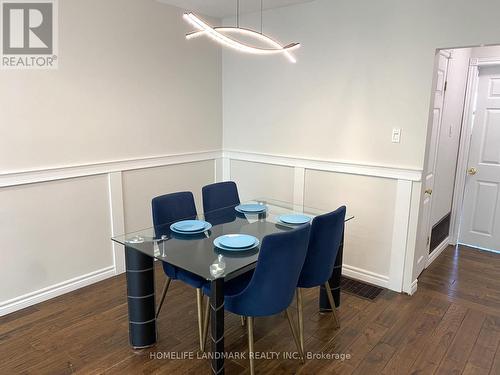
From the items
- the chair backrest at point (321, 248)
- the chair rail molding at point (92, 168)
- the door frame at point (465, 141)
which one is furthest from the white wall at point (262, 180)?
the door frame at point (465, 141)

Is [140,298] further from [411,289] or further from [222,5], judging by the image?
[222,5]

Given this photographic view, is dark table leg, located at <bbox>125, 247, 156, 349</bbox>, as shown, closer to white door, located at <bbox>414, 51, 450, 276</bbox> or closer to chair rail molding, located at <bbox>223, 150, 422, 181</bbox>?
chair rail molding, located at <bbox>223, 150, 422, 181</bbox>

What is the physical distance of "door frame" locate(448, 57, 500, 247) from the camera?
12.7 ft

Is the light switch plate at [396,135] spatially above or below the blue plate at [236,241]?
above

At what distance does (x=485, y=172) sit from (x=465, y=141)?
40 centimetres

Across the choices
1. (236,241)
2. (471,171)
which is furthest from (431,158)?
(236,241)

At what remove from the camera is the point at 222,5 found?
3496 millimetres

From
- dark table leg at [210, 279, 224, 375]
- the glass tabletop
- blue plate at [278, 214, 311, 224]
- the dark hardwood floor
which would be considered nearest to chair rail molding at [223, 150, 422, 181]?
the glass tabletop

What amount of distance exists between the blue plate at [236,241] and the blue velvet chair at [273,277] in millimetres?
192

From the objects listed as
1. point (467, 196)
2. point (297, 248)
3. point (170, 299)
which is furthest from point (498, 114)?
point (170, 299)

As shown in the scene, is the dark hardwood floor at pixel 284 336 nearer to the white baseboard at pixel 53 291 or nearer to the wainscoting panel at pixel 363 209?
the white baseboard at pixel 53 291

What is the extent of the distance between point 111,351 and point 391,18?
316 cm

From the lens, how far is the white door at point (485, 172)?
3.92 meters

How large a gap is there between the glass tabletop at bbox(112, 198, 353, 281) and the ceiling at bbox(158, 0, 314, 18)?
6.25ft
